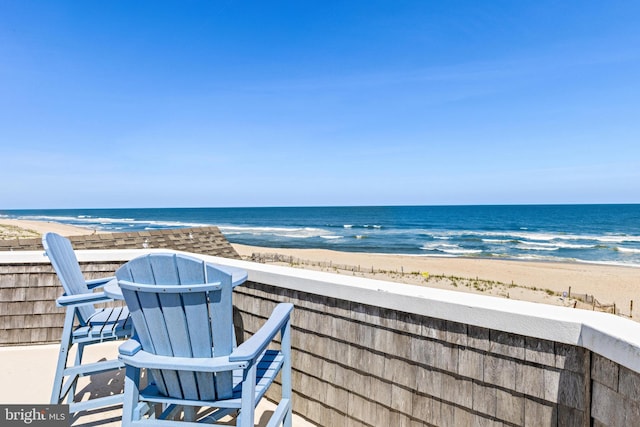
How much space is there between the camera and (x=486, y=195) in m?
91.9

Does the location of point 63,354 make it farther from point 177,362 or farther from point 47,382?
point 177,362

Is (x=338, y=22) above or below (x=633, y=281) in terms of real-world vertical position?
above

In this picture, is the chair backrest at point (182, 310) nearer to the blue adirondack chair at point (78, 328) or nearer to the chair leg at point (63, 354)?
the blue adirondack chair at point (78, 328)

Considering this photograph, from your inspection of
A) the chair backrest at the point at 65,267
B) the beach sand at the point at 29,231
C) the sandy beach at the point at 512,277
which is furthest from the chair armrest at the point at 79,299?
the beach sand at the point at 29,231

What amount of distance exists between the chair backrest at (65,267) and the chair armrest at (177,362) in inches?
34.8

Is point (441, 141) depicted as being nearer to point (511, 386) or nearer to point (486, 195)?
point (511, 386)

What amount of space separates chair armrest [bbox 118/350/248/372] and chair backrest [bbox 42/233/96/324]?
88cm

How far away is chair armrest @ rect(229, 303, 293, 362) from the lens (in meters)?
1.29

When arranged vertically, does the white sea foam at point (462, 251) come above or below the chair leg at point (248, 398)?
below

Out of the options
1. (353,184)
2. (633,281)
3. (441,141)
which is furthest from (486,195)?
(633,281)

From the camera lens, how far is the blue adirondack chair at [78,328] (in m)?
1.91

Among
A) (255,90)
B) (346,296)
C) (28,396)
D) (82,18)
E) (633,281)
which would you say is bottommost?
(633,281)

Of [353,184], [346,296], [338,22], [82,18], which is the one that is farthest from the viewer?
[353,184]

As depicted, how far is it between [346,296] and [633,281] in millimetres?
16828
